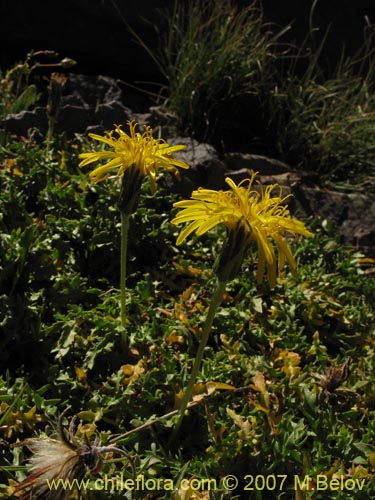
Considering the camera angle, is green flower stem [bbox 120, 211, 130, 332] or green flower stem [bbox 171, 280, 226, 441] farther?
green flower stem [bbox 120, 211, 130, 332]

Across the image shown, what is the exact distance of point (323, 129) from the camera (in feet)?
16.5

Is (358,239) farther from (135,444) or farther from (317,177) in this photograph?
(135,444)

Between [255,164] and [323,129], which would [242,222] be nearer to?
[255,164]

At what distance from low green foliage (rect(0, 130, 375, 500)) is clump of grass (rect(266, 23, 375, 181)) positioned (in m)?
1.17

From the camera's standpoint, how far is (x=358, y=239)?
13.6ft

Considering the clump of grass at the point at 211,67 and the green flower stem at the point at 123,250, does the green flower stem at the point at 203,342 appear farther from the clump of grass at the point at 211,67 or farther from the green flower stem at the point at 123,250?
the clump of grass at the point at 211,67

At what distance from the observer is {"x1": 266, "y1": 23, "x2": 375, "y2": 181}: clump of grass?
490 cm

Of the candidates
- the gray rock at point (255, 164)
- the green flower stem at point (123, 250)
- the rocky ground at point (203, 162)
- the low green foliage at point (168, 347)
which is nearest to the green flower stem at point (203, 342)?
the low green foliage at point (168, 347)

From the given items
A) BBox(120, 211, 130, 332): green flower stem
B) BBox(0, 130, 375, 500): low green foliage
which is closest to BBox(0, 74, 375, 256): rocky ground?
BBox(0, 130, 375, 500): low green foliage

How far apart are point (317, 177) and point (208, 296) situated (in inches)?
70.6

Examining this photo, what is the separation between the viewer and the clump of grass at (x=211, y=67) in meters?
4.79

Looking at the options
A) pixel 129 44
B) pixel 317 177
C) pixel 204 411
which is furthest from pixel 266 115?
pixel 204 411

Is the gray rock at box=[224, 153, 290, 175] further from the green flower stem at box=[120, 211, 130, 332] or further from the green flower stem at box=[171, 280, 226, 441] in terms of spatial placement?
the green flower stem at box=[171, 280, 226, 441]

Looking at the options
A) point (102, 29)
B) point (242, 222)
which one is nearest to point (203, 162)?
point (102, 29)
